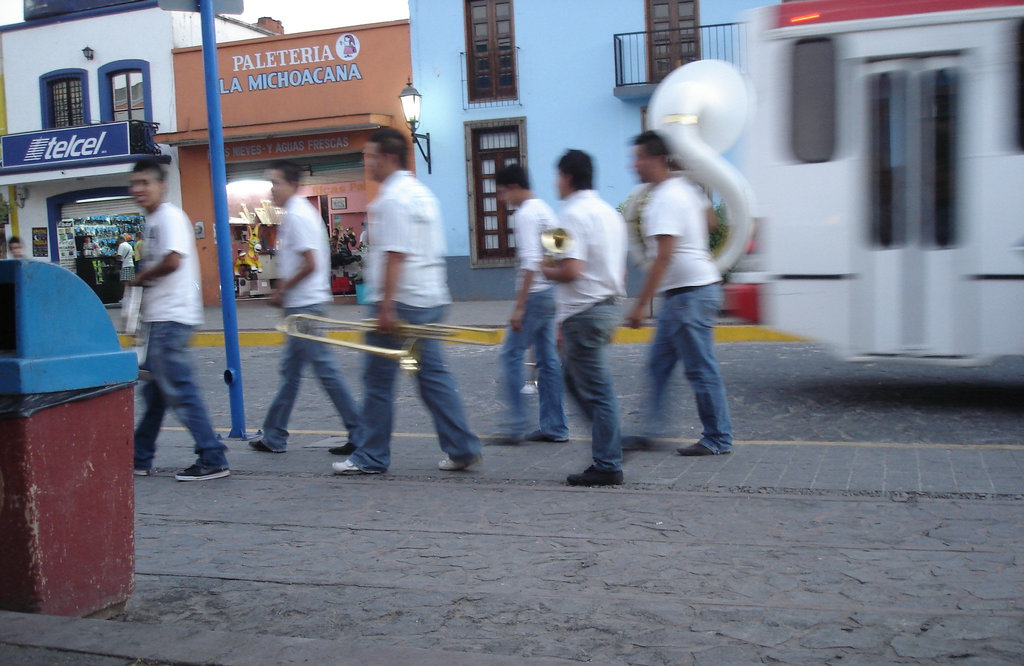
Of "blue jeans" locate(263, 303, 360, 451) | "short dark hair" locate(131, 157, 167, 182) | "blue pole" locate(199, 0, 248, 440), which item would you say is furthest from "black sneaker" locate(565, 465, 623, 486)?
"short dark hair" locate(131, 157, 167, 182)

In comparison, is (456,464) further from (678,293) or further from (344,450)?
(678,293)

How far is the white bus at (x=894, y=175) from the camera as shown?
7.00m

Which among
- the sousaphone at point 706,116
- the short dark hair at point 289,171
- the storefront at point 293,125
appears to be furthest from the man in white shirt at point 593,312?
the storefront at point 293,125

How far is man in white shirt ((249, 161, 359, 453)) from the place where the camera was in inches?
247

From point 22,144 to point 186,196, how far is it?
4.31 metres

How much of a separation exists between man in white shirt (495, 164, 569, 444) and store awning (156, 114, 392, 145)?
1425cm

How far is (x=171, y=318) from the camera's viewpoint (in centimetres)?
573

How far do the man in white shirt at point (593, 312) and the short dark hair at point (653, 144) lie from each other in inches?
22.5

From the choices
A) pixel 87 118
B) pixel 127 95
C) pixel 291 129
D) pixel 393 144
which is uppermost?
pixel 127 95

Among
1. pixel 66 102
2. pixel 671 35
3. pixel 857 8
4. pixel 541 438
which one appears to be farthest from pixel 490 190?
pixel 541 438

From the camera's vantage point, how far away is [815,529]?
441cm

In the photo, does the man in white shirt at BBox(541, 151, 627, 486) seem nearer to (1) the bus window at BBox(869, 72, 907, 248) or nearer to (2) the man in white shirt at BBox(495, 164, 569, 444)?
(2) the man in white shirt at BBox(495, 164, 569, 444)

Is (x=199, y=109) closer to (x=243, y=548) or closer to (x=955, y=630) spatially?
(x=243, y=548)

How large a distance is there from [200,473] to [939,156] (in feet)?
17.6
